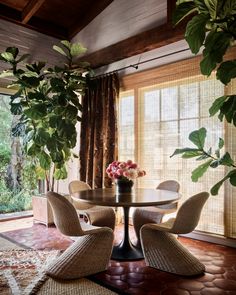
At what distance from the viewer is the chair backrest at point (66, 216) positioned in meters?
2.54

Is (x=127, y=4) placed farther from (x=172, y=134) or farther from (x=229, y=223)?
(x=229, y=223)

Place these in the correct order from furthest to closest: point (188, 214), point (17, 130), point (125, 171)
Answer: point (17, 130), point (125, 171), point (188, 214)

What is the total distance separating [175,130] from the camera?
401cm

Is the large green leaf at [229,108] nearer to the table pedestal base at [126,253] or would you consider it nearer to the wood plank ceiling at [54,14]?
the table pedestal base at [126,253]

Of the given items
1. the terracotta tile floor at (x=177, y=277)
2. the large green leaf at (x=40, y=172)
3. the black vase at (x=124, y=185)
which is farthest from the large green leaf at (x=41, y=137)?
the black vase at (x=124, y=185)

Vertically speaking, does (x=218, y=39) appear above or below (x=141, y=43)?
below

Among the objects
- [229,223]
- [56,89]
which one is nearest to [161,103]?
[56,89]

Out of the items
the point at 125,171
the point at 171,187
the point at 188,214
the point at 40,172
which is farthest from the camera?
the point at 40,172

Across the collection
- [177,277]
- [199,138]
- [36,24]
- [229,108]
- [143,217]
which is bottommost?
[177,277]

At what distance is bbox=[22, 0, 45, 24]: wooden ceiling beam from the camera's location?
440cm

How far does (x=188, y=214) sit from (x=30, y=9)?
13.3 feet

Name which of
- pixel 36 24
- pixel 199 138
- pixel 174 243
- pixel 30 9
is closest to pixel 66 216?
pixel 174 243

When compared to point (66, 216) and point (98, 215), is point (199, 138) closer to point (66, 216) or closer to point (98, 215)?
point (66, 216)

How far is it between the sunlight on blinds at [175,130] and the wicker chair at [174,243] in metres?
1.07
